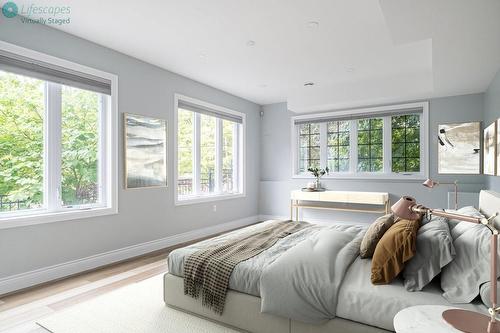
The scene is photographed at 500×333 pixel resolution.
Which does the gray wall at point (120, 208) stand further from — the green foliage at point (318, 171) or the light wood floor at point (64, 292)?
the green foliage at point (318, 171)

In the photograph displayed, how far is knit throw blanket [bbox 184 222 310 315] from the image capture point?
7.00ft

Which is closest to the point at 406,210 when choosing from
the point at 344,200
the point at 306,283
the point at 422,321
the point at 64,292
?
the point at 422,321

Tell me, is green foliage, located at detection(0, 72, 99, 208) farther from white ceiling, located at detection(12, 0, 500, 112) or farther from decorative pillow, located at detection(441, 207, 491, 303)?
decorative pillow, located at detection(441, 207, 491, 303)

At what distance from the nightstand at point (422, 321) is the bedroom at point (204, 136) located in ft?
0.13

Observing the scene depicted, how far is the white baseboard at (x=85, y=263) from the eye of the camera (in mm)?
2822

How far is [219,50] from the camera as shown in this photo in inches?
145

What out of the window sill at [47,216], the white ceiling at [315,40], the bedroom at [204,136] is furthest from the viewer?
the window sill at [47,216]

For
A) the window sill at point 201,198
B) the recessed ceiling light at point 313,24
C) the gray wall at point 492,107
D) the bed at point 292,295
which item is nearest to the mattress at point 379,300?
the bed at point 292,295

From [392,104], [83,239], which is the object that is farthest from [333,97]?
[83,239]

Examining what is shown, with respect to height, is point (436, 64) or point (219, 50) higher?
point (219, 50)

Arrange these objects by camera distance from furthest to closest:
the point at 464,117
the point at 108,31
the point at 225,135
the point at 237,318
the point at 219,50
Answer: the point at 225,135 < the point at 464,117 < the point at 219,50 < the point at 108,31 < the point at 237,318

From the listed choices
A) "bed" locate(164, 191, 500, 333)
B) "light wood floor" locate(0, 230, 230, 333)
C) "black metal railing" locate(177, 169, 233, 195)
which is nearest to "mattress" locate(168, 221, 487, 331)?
"bed" locate(164, 191, 500, 333)

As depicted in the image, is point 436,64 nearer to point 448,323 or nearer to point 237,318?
point 448,323

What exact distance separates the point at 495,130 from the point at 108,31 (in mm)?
4418
